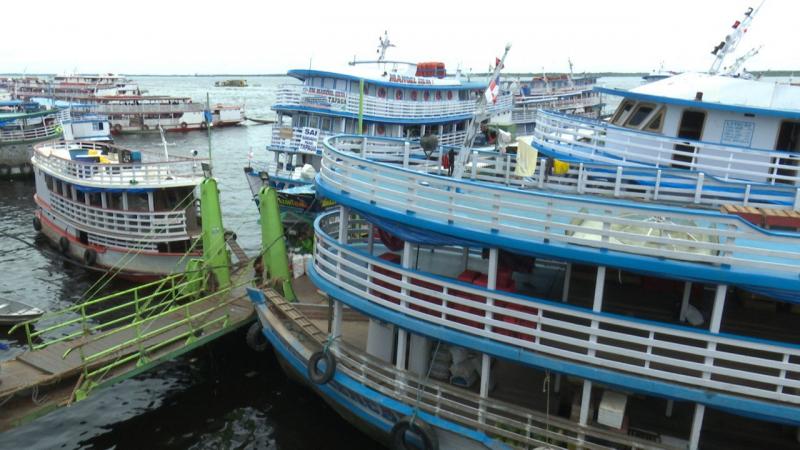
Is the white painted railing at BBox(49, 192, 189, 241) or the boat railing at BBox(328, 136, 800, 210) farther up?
the boat railing at BBox(328, 136, 800, 210)

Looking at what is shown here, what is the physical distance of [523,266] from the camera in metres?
11.0

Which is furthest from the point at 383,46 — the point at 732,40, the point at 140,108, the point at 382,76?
the point at 140,108

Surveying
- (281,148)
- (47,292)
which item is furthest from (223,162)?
(47,292)

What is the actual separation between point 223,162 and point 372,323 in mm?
45381

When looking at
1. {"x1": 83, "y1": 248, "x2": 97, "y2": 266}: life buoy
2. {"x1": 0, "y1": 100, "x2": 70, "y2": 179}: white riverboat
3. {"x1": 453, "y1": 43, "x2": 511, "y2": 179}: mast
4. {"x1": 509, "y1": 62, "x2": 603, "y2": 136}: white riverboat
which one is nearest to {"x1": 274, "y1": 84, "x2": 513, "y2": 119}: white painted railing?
{"x1": 83, "y1": 248, "x2": 97, "y2": 266}: life buoy

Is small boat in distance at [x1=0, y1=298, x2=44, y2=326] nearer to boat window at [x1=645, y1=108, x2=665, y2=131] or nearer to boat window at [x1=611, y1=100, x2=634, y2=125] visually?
boat window at [x1=611, y1=100, x2=634, y2=125]

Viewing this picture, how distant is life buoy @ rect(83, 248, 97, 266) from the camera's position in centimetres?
2202

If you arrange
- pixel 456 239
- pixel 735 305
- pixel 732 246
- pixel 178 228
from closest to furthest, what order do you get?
pixel 732 246 < pixel 456 239 < pixel 735 305 < pixel 178 228

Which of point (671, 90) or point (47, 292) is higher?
point (671, 90)

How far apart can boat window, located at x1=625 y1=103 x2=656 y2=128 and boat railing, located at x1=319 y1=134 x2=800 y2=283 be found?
549 centimetres

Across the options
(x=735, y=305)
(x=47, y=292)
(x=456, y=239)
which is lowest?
(x=47, y=292)

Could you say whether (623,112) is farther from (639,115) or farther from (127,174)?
(127,174)

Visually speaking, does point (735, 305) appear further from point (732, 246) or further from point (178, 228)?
point (178, 228)

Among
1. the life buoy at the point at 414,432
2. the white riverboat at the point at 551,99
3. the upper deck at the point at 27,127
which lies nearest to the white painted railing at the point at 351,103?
the white riverboat at the point at 551,99
